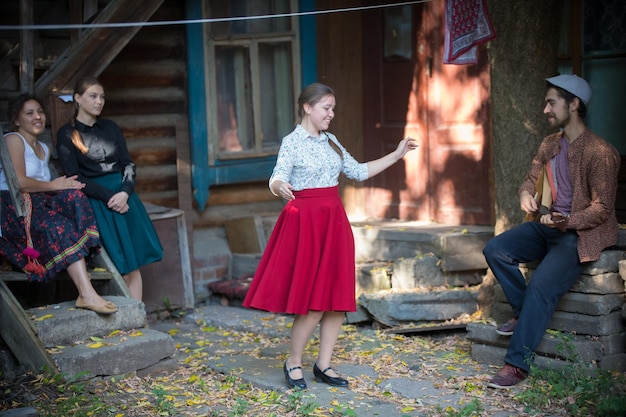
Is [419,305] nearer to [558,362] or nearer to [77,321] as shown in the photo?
[558,362]

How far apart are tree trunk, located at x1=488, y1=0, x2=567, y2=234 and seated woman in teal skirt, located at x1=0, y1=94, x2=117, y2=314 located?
327 cm

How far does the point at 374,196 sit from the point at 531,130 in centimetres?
273

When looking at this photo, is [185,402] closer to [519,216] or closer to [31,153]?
[31,153]

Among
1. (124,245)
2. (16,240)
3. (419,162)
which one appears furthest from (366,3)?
(16,240)

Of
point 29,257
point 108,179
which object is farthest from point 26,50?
point 29,257

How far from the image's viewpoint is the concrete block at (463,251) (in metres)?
8.41

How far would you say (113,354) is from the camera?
6809 mm

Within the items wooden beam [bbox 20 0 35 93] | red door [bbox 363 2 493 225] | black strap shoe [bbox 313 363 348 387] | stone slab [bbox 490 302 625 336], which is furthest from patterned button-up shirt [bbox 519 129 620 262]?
wooden beam [bbox 20 0 35 93]

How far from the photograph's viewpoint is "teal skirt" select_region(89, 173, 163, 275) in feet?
25.7

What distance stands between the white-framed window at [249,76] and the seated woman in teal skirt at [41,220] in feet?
8.12

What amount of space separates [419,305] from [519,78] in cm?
210

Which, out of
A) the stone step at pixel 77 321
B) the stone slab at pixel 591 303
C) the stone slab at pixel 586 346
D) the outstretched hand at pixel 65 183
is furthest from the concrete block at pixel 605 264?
the outstretched hand at pixel 65 183

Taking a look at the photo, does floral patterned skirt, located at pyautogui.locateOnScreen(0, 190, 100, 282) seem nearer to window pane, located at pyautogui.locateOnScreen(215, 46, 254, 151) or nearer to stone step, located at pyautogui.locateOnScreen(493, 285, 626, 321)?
window pane, located at pyautogui.locateOnScreen(215, 46, 254, 151)

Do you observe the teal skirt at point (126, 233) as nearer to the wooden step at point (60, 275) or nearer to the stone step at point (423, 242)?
the wooden step at point (60, 275)
